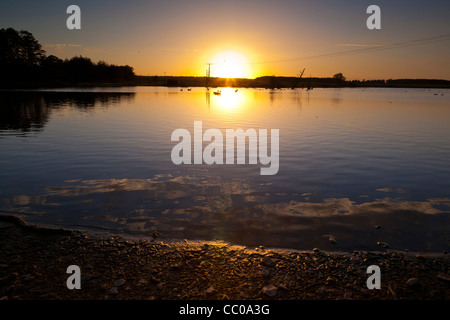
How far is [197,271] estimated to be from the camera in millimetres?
6086

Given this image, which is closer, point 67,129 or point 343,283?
point 343,283

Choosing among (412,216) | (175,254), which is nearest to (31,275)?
(175,254)

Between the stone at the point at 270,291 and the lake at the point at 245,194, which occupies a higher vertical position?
the lake at the point at 245,194

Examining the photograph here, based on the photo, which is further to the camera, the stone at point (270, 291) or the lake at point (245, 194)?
the lake at point (245, 194)

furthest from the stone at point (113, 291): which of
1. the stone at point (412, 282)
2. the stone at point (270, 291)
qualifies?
the stone at point (412, 282)

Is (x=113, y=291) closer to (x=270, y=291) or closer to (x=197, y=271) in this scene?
(x=197, y=271)

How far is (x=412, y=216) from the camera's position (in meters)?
9.48

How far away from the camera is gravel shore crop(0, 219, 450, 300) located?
17.7 ft

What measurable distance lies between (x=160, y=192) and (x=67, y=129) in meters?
20.8

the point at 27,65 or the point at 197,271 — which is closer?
the point at 197,271

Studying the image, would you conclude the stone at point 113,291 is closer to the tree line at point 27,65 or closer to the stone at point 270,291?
the stone at point 270,291

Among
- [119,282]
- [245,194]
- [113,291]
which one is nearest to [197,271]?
[119,282]

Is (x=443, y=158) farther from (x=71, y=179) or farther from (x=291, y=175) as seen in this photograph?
(x=71, y=179)

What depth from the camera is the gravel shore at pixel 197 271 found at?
17.7 feet
